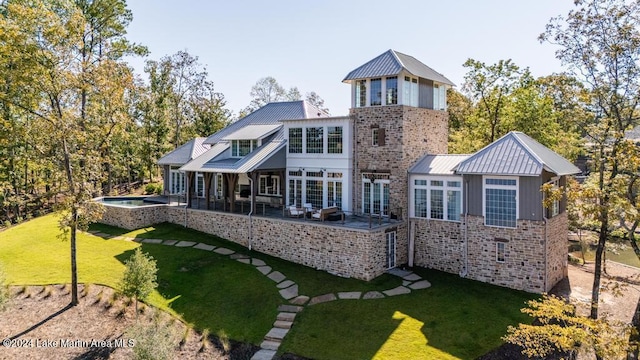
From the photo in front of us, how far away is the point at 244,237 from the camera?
20203 mm

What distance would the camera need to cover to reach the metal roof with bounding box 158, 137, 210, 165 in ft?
92.0

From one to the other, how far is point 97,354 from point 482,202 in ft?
48.7

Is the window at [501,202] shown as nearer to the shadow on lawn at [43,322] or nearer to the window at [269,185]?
the window at [269,185]

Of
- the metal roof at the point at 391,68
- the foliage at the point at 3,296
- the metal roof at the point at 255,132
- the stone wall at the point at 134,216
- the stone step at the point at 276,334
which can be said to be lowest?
the stone step at the point at 276,334

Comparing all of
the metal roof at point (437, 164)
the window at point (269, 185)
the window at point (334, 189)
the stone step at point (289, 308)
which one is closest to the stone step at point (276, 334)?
the stone step at point (289, 308)

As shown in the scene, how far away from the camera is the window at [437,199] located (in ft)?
56.0

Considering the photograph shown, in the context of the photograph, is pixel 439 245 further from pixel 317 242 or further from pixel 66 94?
pixel 66 94

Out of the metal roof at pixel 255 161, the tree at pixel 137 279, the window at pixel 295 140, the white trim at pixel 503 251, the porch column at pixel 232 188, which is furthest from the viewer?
the window at pixel 295 140

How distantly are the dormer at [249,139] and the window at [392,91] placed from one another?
717cm

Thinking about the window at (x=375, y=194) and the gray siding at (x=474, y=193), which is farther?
the window at (x=375, y=194)

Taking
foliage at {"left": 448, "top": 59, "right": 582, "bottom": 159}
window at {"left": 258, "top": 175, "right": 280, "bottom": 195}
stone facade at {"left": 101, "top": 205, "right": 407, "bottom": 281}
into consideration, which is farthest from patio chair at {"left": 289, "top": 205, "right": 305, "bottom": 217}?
foliage at {"left": 448, "top": 59, "right": 582, "bottom": 159}

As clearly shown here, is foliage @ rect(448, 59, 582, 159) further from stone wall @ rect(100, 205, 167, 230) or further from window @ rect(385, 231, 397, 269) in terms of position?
stone wall @ rect(100, 205, 167, 230)

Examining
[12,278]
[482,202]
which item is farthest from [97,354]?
[482,202]

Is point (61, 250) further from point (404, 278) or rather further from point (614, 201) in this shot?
point (614, 201)
